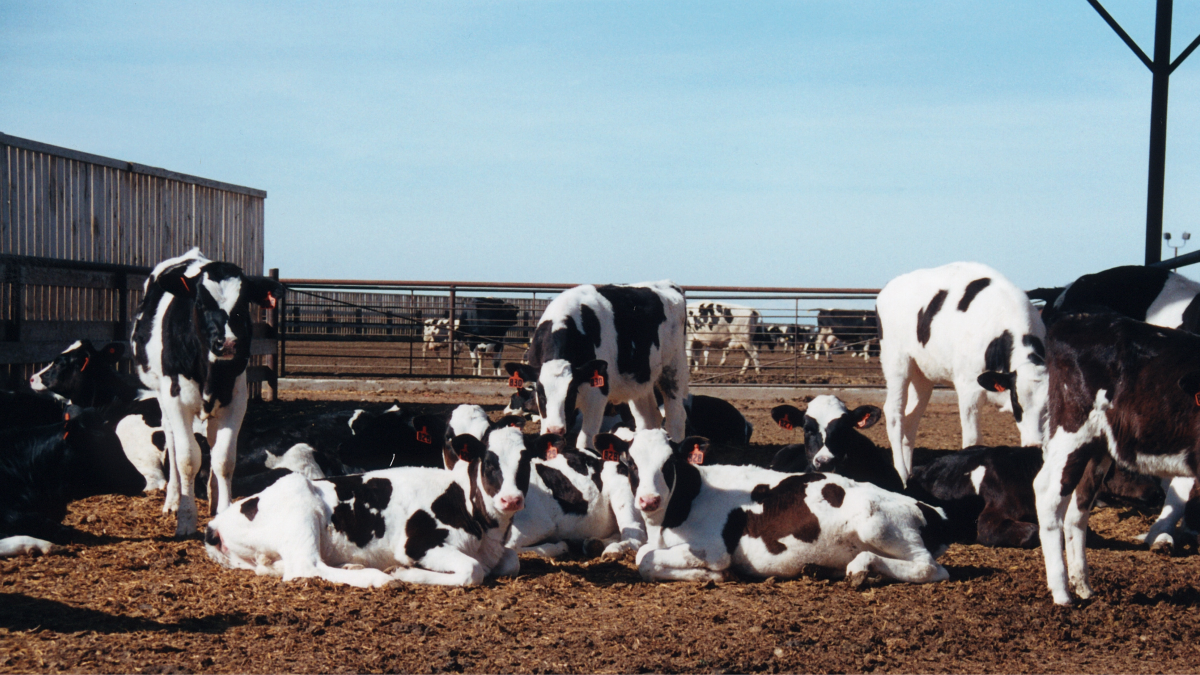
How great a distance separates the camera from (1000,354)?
7.94m

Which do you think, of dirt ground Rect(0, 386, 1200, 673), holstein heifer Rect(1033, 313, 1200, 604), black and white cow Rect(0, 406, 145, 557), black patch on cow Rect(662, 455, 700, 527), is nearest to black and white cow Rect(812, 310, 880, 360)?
black patch on cow Rect(662, 455, 700, 527)

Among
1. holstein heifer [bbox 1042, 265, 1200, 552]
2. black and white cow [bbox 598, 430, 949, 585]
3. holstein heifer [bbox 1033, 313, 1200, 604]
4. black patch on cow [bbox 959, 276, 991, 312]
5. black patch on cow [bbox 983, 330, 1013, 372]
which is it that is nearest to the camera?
holstein heifer [bbox 1033, 313, 1200, 604]

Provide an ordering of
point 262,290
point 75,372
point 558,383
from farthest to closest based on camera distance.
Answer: point 75,372 → point 558,383 → point 262,290

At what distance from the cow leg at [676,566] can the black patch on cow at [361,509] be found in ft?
4.64

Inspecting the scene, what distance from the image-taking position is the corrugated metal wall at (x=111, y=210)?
11094 millimetres

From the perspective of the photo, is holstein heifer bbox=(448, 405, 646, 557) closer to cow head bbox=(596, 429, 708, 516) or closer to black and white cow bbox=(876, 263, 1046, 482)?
cow head bbox=(596, 429, 708, 516)

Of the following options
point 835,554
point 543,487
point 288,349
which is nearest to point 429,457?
point 543,487

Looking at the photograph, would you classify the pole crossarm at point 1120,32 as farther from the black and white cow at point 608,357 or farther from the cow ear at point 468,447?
the cow ear at point 468,447

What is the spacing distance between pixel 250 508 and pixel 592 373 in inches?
124

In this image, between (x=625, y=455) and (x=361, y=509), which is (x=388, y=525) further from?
(x=625, y=455)

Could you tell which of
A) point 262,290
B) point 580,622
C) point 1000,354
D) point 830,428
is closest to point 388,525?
point 580,622

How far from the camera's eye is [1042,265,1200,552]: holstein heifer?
7.67 m

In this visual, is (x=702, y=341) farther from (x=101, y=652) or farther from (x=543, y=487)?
(x=101, y=652)

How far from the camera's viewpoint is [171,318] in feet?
22.1
